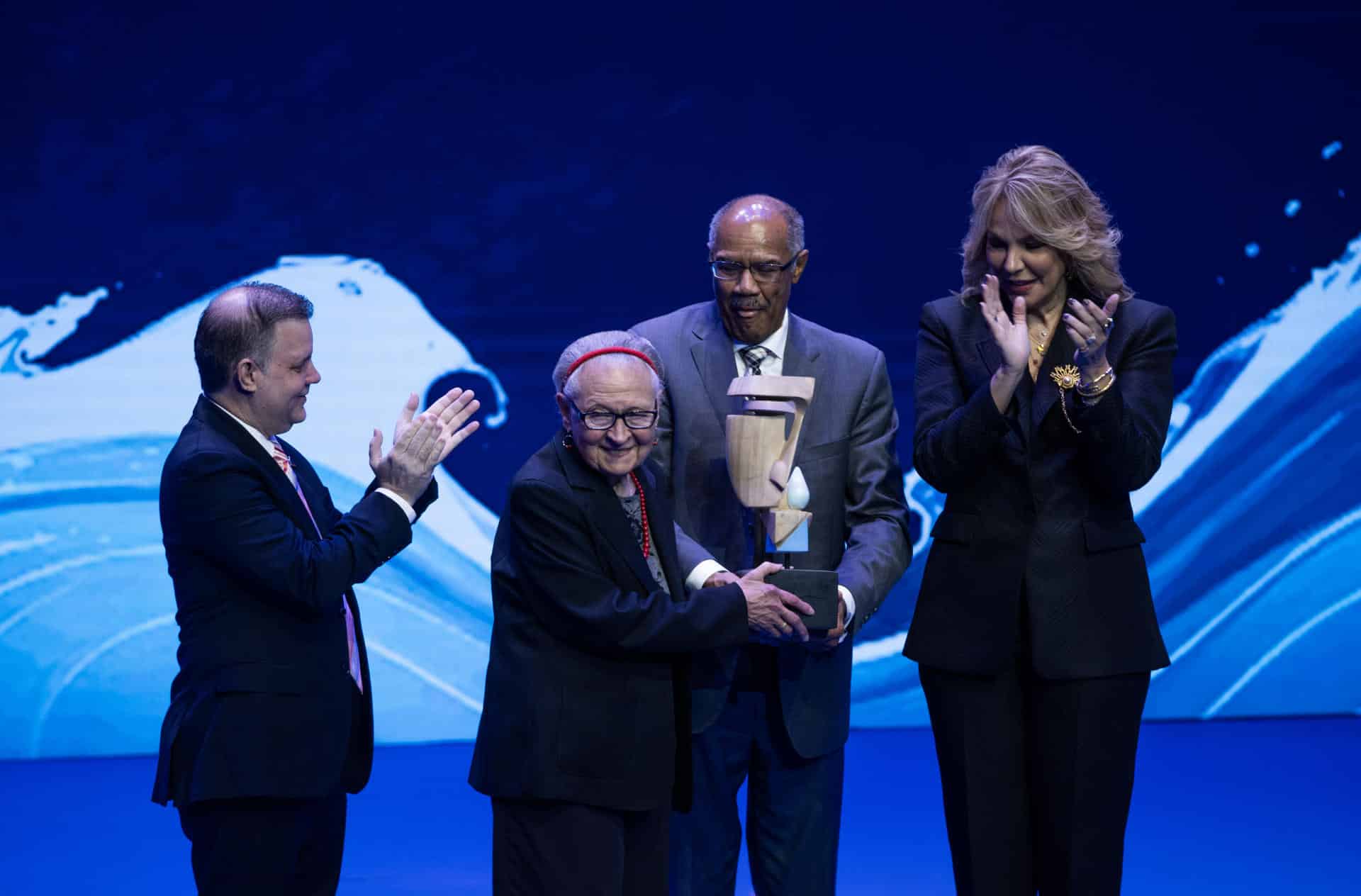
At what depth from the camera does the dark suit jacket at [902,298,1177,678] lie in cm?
263

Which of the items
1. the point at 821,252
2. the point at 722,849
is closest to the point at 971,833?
the point at 722,849

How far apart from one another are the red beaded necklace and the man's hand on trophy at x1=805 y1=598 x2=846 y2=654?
0.36m

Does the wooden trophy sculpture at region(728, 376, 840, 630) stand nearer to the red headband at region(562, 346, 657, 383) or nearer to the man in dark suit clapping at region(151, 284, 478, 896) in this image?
the red headband at region(562, 346, 657, 383)

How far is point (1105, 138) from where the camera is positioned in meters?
6.12

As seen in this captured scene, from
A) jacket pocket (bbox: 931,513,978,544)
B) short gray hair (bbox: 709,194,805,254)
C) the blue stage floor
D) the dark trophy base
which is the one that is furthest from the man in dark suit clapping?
the blue stage floor

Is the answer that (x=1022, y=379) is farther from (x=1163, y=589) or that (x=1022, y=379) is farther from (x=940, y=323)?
(x=1163, y=589)

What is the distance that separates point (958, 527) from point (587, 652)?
748mm

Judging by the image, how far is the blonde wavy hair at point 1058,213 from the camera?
2.66 metres

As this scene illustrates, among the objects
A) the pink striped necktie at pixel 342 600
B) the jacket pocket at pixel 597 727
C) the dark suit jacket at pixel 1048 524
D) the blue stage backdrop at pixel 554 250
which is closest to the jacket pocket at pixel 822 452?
the dark suit jacket at pixel 1048 524

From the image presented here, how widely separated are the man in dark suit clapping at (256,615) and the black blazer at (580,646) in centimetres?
30

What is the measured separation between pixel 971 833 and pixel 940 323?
3.18 ft

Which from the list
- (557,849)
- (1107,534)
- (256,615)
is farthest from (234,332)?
(1107,534)

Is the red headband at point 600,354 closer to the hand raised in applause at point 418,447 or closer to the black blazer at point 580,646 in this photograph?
the black blazer at point 580,646

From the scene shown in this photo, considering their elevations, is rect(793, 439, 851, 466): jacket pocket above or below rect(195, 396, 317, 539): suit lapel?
above
